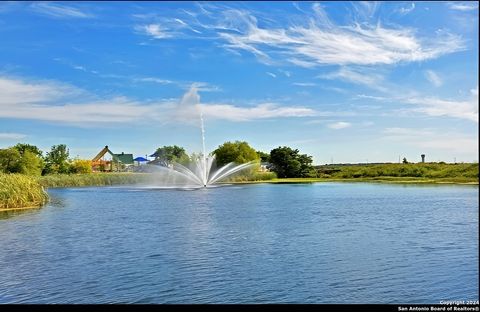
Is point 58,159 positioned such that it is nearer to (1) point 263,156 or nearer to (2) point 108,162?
(2) point 108,162

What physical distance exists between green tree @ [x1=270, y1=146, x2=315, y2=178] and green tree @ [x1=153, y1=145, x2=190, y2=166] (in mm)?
10807

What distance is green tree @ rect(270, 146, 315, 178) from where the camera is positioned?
62.6 metres

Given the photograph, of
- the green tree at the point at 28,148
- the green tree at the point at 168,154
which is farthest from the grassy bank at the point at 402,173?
the green tree at the point at 28,148

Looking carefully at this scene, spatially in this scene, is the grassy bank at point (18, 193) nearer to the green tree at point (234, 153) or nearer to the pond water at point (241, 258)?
the pond water at point (241, 258)

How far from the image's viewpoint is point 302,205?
84.8 feet

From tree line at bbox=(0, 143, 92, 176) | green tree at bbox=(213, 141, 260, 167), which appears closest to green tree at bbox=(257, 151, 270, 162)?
green tree at bbox=(213, 141, 260, 167)

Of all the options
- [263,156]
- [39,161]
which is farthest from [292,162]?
[39,161]

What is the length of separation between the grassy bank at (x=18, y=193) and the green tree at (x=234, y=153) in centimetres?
3258

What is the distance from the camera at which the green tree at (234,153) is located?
58.4m

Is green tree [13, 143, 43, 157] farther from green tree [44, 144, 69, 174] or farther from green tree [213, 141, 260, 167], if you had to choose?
green tree [213, 141, 260, 167]

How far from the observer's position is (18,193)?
2516cm

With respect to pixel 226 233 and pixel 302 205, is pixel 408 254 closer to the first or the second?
pixel 226 233

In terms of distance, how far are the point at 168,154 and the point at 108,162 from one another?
34.7ft

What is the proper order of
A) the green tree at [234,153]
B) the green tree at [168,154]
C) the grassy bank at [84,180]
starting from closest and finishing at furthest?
1. the grassy bank at [84,180]
2. the green tree at [234,153]
3. the green tree at [168,154]
